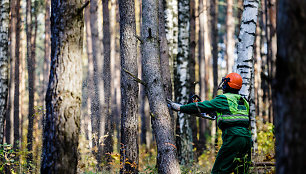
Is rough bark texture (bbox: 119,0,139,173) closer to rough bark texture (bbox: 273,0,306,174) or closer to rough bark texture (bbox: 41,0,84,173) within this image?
rough bark texture (bbox: 41,0,84,173)

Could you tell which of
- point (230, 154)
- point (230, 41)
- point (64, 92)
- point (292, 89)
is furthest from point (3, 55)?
point (230, 41)

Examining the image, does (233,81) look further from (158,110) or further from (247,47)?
(247,47)

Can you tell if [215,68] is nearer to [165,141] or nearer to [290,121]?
[165,141]

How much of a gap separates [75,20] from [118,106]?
2391cm

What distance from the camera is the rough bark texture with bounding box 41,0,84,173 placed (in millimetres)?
4582

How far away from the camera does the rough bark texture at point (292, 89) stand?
8.54 ft

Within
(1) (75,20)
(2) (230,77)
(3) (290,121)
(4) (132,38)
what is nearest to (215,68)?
(4) (132,38)

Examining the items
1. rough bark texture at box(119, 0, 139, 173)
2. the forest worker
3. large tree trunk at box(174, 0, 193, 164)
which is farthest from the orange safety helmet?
large tree trunk at box(174, 0, 193, 164)

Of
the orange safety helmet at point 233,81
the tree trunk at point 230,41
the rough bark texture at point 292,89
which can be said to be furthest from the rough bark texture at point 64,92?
the tree trunk at point 230,41

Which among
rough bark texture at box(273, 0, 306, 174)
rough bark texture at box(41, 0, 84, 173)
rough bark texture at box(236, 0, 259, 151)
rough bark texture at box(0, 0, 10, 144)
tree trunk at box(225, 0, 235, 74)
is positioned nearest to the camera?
rough bark texture at box(273, 0, 306, 174)

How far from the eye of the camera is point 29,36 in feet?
57.5

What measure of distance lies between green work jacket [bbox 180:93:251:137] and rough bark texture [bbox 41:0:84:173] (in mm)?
1748

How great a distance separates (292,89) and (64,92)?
3098 millimetres

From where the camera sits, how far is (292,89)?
8.72ft
